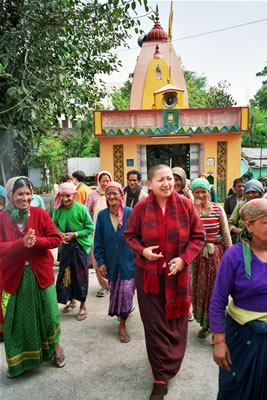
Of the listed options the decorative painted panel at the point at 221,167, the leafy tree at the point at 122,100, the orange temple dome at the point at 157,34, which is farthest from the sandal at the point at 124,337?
the leafy tree at the point at 122,100

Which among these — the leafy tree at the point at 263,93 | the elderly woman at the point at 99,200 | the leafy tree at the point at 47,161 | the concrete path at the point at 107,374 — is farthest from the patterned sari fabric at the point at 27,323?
the leafy tree at the point at 263,93

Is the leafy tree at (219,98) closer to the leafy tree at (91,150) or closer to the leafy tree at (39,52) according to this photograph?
the leafy tree at (91,150)

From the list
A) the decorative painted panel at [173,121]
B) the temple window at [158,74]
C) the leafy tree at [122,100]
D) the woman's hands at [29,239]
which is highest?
the leafy tree at [122,100]

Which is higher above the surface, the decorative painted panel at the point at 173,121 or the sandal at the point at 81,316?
the decorative painted panel at the point at 173,121

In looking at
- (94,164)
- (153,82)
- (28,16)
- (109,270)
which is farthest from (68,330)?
(94,164)

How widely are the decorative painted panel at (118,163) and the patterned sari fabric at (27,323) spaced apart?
11.6 metres

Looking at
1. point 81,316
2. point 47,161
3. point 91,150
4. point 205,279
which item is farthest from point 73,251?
point 91,150

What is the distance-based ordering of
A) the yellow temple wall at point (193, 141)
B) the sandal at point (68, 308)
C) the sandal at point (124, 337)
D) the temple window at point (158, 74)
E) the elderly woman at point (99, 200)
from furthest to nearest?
the temple window at point (158, 74) < the yellow temple wall at point (193, 141) < the elderly woman at point (99, 200) < the sandal at point (68, 308) < the sandal at point (124, 337)

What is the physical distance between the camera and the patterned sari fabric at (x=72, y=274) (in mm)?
3893

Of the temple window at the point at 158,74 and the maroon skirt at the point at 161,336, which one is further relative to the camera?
the temple window at the point at 158,74

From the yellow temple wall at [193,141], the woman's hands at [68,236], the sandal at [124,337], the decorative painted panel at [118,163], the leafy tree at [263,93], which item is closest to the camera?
the sandal at [124,337]

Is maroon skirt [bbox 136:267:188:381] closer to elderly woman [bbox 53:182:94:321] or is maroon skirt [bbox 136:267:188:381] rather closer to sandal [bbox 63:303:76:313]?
elderly woman [bbox 53:182:94:321]

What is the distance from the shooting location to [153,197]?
255cm

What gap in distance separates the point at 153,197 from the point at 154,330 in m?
1.08
